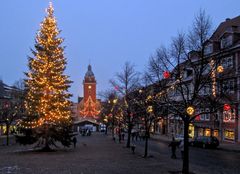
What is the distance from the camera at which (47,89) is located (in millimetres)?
37500

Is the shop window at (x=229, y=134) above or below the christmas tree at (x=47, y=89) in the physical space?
below

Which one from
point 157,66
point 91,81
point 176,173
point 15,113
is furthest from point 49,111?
point 91,81

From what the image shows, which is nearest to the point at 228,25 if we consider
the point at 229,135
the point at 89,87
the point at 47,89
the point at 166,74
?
the point at 229,135

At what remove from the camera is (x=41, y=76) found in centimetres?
3728

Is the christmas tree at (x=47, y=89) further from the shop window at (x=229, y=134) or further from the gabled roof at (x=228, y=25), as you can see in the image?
the gabled roof at (x=228, y=25)

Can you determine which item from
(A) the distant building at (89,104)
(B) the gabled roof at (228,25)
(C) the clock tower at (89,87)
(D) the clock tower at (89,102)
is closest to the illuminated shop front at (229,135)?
(B) the gabled roof at (228,25)

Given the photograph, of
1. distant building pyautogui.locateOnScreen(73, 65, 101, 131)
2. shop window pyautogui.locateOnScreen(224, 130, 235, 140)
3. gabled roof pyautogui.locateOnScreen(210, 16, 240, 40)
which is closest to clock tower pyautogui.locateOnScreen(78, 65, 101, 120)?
distant building pyautogui.locateOnScreen(73, 65, 101, 131)

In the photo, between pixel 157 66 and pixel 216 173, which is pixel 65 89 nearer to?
pixel 157 66

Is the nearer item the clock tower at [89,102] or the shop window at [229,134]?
the shop window at [229,134]

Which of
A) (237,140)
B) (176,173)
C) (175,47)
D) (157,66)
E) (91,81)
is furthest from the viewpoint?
(91,81)

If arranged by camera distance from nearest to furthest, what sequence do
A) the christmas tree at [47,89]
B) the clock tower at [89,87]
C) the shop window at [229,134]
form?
the christmas tree at [47,89] → the shop window at [229,134] → the clock tower at [89,87]

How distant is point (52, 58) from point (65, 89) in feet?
10.1

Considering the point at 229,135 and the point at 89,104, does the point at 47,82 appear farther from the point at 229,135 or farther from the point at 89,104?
the point at 89,104

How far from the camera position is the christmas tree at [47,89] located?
122 feet
